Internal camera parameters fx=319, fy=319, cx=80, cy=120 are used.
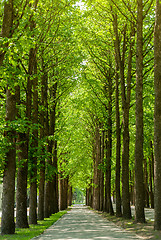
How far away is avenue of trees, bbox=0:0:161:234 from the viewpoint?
485 inches

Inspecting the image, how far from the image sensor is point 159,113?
502 inches

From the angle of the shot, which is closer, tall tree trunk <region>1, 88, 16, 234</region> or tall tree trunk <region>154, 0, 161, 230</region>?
tall tree trunk <region>154, 0, 161, 230</region>

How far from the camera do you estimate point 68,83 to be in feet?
90.4

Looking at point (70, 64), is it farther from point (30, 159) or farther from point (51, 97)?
point (30, 159)

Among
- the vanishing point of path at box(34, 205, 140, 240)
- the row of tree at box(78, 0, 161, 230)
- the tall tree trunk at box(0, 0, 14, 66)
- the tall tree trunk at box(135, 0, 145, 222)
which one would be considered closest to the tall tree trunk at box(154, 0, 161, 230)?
the row of tree at box(78, 0, 161, 230)

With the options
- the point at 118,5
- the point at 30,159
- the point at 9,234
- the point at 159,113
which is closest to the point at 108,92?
the point at 118,5

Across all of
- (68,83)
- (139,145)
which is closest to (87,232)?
(139,145)

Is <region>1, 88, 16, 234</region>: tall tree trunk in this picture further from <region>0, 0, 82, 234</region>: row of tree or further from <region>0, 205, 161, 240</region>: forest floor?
<region>0, 205, 161, 240</region>: forest floor

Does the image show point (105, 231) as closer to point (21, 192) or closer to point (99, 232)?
point (99, 232)

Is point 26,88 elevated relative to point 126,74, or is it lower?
lower

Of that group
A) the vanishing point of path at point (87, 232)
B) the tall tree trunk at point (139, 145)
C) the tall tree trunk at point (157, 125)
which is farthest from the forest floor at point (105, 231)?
the tall tree trunk at point (157, 125)

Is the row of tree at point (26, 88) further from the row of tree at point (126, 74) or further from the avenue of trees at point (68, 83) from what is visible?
the row of tree at point (126, 74)

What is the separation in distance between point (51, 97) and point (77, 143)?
14141mm

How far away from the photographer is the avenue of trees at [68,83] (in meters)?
12.3
